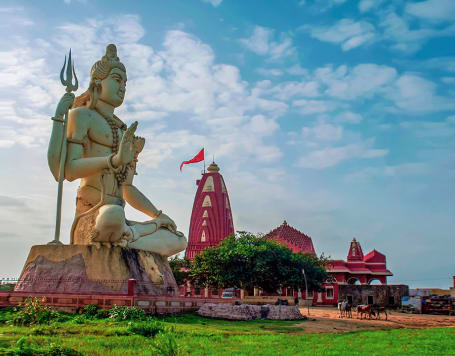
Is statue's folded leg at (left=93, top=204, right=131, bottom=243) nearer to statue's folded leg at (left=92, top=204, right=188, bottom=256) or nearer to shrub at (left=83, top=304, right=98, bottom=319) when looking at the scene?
statue's folded leg at (left=92, top=204, right=188, bottom=256)

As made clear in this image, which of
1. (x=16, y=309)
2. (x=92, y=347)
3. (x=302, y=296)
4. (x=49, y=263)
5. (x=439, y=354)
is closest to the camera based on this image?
(x=92, y=347)

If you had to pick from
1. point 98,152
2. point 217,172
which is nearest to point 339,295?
point 217,172

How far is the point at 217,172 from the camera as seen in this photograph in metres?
45.7

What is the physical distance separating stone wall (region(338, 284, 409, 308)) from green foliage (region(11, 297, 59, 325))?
25.8m

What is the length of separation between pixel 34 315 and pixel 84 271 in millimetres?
2384

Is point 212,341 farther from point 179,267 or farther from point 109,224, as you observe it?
point 179,267

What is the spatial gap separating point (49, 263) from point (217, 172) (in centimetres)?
3343

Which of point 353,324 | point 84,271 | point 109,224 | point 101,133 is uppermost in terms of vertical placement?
point 101,133

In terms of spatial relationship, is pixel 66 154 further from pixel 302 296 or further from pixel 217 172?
pixel 217 172

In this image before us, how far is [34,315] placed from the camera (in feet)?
32.9

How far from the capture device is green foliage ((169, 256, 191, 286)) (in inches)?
1296

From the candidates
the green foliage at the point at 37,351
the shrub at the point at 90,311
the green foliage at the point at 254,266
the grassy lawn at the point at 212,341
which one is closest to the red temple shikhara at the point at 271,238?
the green foliage at the point at 254,266

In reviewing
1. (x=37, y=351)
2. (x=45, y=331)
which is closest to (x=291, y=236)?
(x=45, y=331)

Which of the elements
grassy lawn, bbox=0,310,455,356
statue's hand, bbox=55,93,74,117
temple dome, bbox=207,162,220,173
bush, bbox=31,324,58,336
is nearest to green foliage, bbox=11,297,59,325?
grassy lawn, bbox=0,310,455,356
